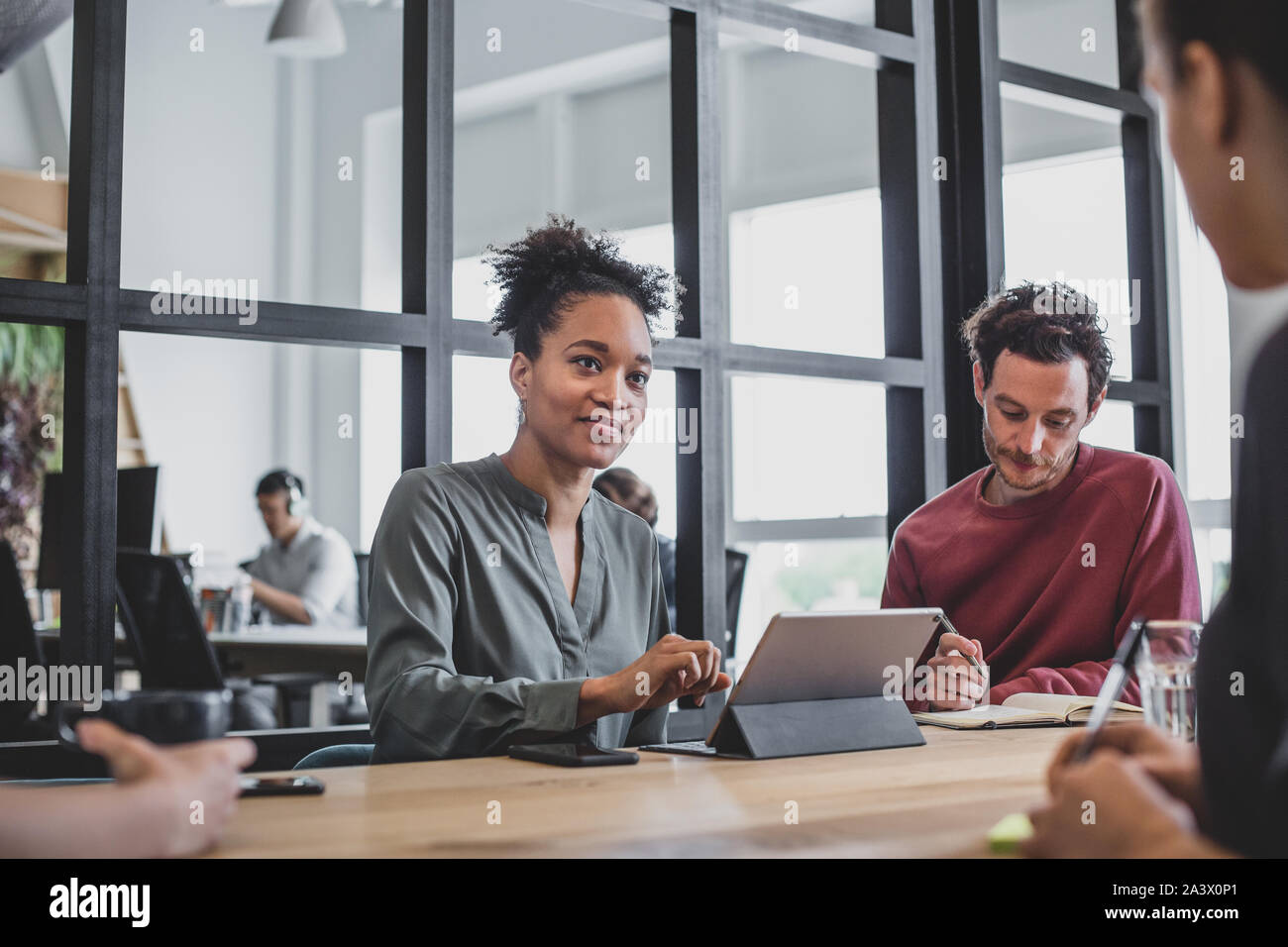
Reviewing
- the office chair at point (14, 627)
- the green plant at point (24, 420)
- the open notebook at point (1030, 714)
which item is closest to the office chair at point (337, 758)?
the open notebook at point (1030, 714)

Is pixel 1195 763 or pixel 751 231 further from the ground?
pixel 751 231

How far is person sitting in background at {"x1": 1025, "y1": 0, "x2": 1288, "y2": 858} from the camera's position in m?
0.76

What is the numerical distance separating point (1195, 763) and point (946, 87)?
7.70ft

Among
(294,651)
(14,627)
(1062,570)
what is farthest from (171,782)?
(294,651)

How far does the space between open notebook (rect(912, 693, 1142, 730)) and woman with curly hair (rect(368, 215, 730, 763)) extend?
0.41m

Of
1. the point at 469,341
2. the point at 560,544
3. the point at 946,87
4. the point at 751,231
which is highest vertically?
the point at 751,231

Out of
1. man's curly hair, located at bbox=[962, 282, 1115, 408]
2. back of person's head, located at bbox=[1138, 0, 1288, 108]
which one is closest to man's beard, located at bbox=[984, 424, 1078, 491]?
man's curly hair, located at bbox=[962, 282, 1115, 408]

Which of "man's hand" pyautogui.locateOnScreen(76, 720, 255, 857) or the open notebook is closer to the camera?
"man's hand" pyautogui.locateOnScreen(76, 720, 255, 857)

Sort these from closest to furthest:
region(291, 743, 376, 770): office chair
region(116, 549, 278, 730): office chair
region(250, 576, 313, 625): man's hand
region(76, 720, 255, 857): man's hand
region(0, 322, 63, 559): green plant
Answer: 1. region(76, 720, 255, 857): man's hand
2. region(291, 743, 376, 770): office chair
3. region(116, 549, 278, 730): office chair
4. region(250, 576, 313, 625): man's hand
5. region(0, 322, 63, 559): green plant

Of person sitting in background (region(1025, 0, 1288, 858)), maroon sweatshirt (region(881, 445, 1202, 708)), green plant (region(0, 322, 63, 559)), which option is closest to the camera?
person sitting in background (region(1025, 0, 1288, 858))

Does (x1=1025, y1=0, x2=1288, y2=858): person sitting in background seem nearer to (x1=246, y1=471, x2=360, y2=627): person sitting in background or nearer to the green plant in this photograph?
(x1=246, y1=471, x2=360, y2=627): person sitting in background
